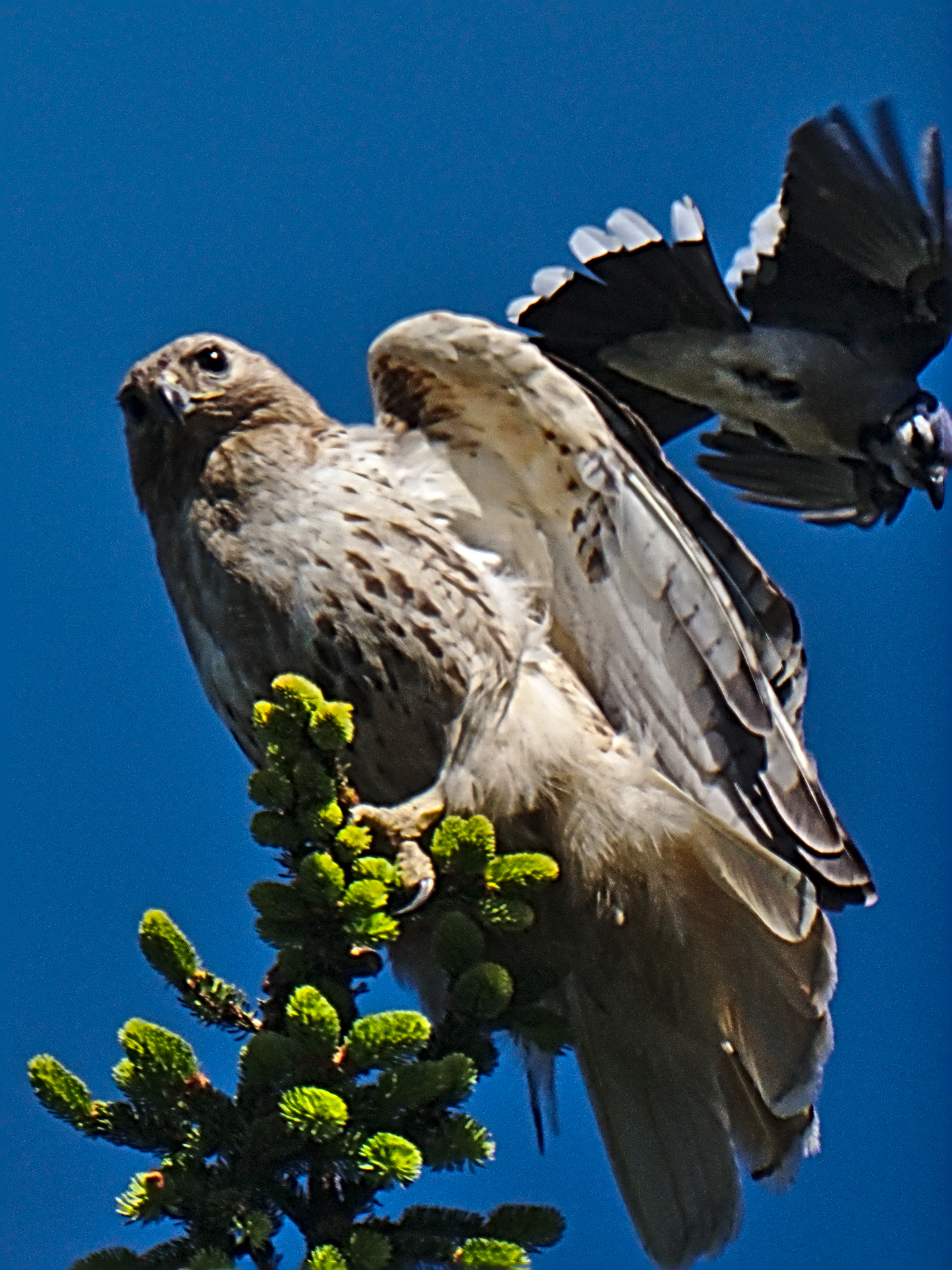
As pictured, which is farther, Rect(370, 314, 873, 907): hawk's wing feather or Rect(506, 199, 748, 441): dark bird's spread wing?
Rect(506, 199, 748, 441): dark bird's spread wing

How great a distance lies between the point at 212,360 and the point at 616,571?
1.11 metres

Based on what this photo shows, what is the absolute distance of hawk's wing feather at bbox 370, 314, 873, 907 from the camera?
3.17 meters

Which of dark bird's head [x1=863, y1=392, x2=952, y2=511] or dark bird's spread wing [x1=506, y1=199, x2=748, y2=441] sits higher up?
dark bird's spread wing [x1=506, y1=199, x2=748, y2=441]

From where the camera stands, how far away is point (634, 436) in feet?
11.1

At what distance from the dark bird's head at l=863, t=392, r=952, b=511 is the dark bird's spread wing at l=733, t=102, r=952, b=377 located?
5.8 inches

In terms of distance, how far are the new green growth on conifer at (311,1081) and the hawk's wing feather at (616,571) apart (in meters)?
0.91

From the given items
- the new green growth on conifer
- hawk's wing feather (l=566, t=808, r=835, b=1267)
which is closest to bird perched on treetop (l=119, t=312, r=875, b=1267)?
hawk's wing feather (l=566, t=808, r=835, b=1267)

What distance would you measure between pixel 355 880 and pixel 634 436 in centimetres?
145

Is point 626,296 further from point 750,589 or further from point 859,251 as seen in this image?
point 750,589

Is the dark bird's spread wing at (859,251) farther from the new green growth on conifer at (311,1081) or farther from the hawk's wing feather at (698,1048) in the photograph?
the new green growth on conifer at (311,1081)

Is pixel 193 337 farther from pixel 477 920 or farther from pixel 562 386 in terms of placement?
pixel 477 920

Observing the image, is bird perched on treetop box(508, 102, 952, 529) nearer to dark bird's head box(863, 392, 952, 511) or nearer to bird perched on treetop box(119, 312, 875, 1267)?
dark bird's head box(863, 392, 952, 511)

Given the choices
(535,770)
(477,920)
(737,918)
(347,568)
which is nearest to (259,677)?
(347,568)

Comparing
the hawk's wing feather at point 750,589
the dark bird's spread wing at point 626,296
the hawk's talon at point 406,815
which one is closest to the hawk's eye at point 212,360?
the dark bird's spread wing at point 626,296
